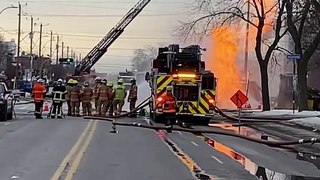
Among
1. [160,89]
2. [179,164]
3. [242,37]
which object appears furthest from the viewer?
[242,37]

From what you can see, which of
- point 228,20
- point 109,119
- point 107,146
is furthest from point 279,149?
point 228,20

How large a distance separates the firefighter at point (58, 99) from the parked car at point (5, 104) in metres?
2.04

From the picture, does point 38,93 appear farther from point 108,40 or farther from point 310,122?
point 108,40

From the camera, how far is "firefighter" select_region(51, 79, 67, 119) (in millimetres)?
31500

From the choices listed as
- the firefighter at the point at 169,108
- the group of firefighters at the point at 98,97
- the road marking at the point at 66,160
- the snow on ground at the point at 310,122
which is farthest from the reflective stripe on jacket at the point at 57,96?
the snow on ground at the point at 310,122

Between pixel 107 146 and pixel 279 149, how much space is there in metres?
5.38

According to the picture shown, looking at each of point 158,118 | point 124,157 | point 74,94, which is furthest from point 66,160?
point 74,94

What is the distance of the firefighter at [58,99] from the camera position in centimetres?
3150

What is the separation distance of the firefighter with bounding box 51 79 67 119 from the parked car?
6.70ft

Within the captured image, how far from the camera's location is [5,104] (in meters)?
29.4

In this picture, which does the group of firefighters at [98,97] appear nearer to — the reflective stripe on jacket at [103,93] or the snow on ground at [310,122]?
the reflective stripe on jacket at [103,93]

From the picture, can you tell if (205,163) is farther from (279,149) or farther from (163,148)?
(279,149)

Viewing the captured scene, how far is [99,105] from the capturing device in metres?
34.2

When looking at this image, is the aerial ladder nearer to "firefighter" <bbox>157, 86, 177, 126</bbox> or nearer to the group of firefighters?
the group of firefighters
